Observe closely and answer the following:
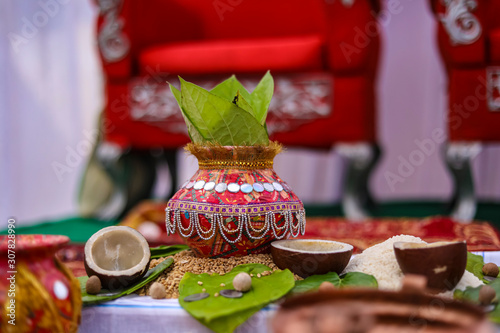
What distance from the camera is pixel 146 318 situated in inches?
24.1

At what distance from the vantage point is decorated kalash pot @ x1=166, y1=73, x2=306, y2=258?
2.39 feet

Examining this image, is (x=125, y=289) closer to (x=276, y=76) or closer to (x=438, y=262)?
(x=438, y=262)

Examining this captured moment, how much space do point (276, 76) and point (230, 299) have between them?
1309 millimetres

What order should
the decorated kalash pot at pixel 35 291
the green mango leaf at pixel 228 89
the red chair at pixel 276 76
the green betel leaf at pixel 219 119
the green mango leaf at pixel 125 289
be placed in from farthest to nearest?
the red chair at pixel 276 76
the green mango leaf at pixel 228 89
the green betel leaf at pixel 219 119
the green mango leaf at pixel 125 289
the decorated kalash pot at pixel 35 291

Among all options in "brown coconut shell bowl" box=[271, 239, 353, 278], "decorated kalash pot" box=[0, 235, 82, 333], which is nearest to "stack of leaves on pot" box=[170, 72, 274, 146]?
"brown coconut shell bowl" box=[271, 239, 353, 278]

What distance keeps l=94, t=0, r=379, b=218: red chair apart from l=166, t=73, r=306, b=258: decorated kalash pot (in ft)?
3.32

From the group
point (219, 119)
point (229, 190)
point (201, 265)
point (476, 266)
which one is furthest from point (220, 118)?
point (476, 266)

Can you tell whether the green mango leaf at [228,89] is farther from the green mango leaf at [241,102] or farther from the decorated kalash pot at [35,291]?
the decorated kalash pot at [35,291]

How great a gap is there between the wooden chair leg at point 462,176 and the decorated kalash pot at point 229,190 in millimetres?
1147

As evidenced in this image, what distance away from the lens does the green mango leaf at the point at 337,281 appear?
63 centimetres

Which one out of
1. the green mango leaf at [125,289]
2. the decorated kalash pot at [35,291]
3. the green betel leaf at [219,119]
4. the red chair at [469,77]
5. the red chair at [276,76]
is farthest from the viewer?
the red chair at [276,76]

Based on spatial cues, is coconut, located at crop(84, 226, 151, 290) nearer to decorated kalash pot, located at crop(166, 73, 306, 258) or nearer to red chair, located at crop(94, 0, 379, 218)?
decorated kalash pot, located at crop(166, 73, 306, 258)

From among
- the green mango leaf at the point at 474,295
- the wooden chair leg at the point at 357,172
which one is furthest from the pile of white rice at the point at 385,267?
the wooden chair leg at the point at 357,172

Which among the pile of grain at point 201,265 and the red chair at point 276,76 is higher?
the red chair at point 276,76
